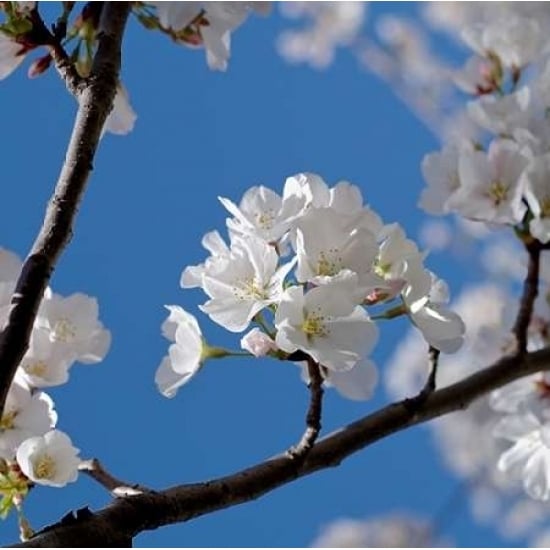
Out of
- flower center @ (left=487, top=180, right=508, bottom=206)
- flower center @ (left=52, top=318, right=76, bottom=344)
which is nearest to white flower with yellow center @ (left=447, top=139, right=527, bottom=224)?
flower center @ (left=487, top=180, right=508, bottom=206)

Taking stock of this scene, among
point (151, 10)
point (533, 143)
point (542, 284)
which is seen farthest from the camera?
point (542, 284)

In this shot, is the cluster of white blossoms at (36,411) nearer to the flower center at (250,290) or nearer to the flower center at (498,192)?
the flower center at (250,290)

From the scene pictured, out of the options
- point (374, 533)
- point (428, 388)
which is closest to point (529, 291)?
point (428, 388)

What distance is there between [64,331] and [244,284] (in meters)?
0.18

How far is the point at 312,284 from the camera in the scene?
770 mm

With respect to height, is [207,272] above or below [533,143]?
below

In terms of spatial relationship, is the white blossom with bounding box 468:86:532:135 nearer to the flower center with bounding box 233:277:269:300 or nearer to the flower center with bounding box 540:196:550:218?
the flower center with bounding box 540:196:550:218

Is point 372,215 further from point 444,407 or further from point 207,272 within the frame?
point 444,407

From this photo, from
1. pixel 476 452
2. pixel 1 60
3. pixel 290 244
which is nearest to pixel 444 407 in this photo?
pixel 290 244

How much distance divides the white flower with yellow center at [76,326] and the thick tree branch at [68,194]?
0.44 ft

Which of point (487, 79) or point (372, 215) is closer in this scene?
point (372, 215)

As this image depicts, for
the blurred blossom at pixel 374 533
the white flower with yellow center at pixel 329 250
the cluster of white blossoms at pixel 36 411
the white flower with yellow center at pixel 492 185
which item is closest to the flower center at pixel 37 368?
the cluster of white blossoms at pixel 36 411

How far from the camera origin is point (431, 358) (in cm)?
98

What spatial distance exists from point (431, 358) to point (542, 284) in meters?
0.41
